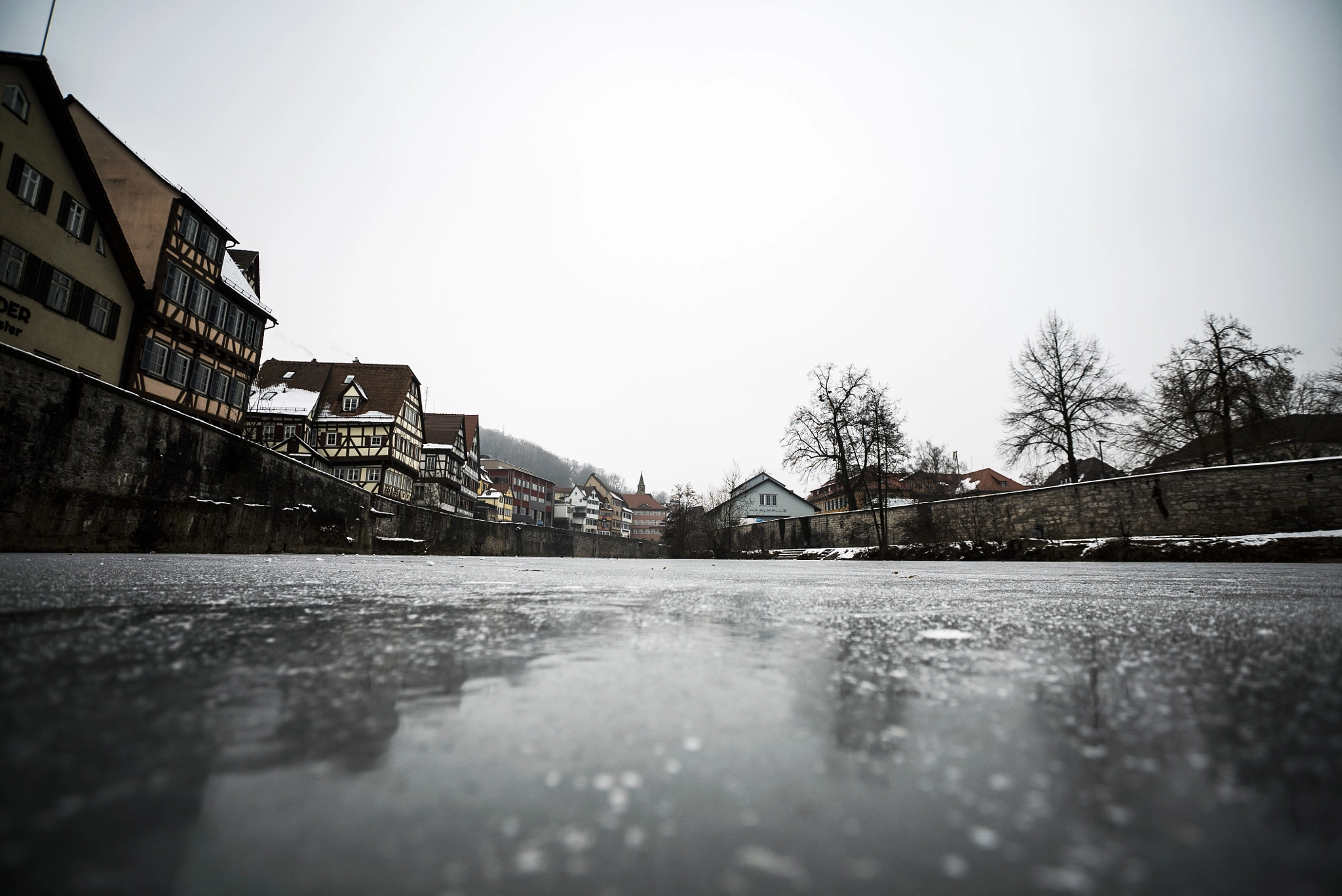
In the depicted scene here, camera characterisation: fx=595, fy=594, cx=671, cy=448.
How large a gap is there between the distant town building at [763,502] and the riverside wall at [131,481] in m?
38.5

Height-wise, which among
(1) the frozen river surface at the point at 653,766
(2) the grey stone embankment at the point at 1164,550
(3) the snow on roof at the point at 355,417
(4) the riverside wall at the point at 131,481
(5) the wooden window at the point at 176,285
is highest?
(5) the wooden window at the point at 176,285

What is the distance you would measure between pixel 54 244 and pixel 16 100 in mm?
3054

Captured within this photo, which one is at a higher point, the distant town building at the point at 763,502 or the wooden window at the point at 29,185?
the wooden window at the point at 29,185

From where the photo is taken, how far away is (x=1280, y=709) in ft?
2.76

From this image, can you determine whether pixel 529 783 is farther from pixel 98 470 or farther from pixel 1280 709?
pixel 98 470

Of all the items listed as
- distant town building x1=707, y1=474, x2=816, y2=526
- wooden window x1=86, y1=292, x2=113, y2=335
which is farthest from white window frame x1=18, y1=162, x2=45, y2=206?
distant town building x1=707, y1=474, x2=816, y2=526

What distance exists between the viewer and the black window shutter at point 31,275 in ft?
43.3

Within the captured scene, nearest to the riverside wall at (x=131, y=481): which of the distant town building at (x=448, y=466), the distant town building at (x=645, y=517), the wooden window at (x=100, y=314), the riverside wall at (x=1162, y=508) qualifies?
the wooden window at (x=100, y=314)

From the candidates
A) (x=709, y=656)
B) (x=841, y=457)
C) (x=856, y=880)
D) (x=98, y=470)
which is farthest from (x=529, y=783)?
(x=841, y=457)

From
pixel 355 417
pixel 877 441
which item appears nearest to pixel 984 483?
pixel 877 441

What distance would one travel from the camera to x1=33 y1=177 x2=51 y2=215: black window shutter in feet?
45.7

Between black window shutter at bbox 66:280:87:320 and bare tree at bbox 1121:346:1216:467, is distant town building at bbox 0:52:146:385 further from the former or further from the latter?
bare tree at bbox 1121:346:1216:467

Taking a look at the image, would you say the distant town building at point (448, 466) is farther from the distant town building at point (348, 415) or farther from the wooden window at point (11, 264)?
the wooden window at point (11, 264)

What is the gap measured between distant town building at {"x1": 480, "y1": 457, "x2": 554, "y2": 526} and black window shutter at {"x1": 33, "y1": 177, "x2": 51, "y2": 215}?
6387 centimetres
